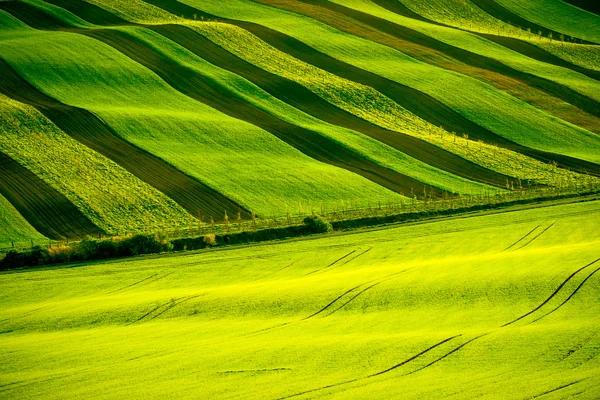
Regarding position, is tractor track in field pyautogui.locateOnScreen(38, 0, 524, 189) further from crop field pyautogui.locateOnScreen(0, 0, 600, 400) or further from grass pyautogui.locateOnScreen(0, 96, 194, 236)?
grass pyautogui.locateOnScreen(0, 96, 194, 236)

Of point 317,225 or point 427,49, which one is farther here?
point 427,49

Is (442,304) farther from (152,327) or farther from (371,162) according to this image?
(371,162)

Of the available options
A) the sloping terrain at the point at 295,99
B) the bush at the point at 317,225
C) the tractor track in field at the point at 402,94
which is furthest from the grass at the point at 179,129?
the tractor track in field at the point at 402,94

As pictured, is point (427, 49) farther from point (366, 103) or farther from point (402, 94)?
point (366, 103)

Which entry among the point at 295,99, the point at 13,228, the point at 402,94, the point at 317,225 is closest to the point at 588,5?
the point at 402,94

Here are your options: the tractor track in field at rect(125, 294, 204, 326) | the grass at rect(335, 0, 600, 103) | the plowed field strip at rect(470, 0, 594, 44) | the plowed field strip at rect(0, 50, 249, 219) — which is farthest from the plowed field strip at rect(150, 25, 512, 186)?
the plowed field strip at rect(470, 0, 594, 44)

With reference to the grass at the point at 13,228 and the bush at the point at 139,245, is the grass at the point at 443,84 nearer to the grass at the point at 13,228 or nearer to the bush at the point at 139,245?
the bush at the point at 139,245

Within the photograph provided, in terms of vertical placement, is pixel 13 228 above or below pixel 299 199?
below
